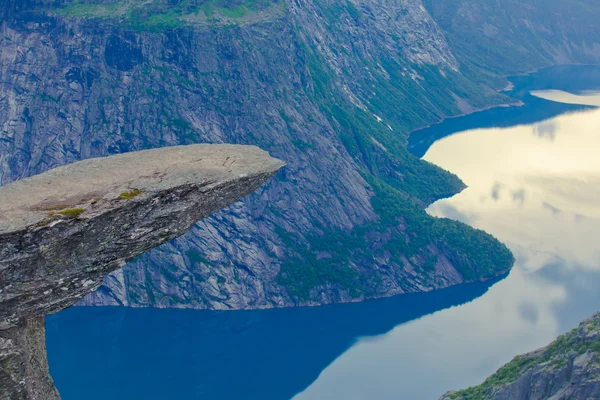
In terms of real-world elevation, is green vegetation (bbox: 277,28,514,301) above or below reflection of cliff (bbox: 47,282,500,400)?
above

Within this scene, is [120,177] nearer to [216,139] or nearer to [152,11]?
[216,139]

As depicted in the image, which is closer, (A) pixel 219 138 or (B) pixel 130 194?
(B) pixel 130 194

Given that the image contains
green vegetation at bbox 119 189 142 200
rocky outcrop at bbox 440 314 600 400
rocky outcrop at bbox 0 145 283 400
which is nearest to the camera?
rocky outcrop at bbox 0 145 283 400

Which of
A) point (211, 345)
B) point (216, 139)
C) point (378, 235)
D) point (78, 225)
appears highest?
point (78, 225)

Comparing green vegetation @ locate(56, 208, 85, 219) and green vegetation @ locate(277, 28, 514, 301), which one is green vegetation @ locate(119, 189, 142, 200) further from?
green vegetation @ locate(277, 28, 514, 301)

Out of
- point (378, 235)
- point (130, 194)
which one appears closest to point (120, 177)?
A: point (130, 194)

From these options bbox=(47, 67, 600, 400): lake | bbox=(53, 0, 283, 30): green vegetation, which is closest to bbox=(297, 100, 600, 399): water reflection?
bbox=(47, 67, 600, 400): lake
